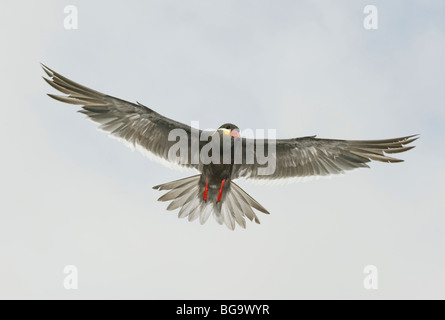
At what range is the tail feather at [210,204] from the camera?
9.60 m

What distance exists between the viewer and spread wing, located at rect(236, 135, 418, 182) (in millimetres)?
9773

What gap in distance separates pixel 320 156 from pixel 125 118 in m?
3.61

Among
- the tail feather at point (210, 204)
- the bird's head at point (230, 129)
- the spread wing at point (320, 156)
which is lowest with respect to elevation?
the tail feather at point (210, 204)

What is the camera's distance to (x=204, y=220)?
9.73 m

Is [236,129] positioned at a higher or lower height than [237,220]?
higher

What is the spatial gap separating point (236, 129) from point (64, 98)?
117 inches

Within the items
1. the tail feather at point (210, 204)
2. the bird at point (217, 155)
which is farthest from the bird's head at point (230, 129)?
the tail feather at point (210, 204)

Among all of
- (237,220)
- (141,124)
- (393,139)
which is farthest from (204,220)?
(393,139)

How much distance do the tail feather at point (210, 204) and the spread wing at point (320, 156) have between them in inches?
22.3

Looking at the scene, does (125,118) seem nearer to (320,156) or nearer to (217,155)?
(217,155)

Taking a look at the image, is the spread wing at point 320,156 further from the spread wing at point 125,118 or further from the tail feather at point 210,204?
the spread wing at point 125,118

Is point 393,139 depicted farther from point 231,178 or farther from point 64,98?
point 64,98

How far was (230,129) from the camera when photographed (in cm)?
962

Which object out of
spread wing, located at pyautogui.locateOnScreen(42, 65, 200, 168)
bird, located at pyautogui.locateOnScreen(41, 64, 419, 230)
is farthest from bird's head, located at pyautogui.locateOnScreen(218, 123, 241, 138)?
spread wing, located at pyautogui.locateOnScreen(42, 65, 200, 168)
